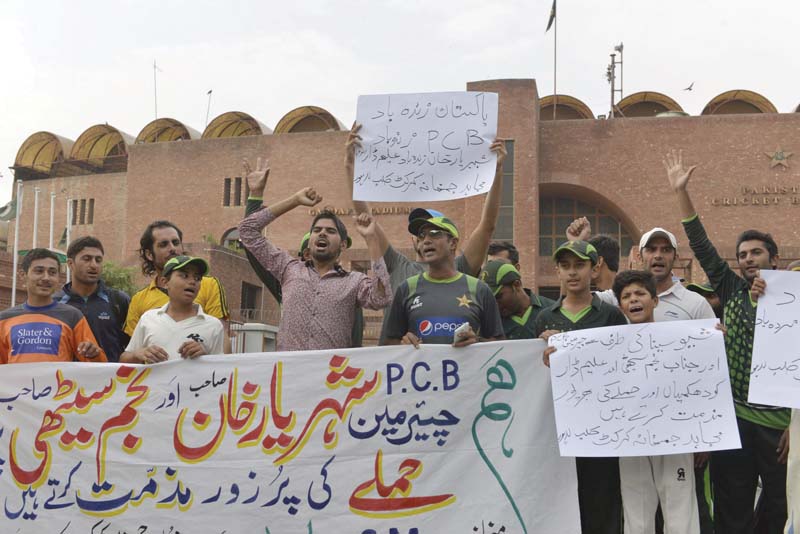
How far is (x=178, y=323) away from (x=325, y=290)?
2.59 feet

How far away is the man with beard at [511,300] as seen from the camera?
5.09 m

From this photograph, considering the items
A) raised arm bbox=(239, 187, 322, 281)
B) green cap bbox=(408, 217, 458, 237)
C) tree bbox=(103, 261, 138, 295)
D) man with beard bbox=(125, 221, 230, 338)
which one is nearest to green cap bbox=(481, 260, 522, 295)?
green cap bbox=(408, 217, 458, 237)

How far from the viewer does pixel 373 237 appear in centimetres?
472

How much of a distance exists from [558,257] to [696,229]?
0.82 m

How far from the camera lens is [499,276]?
510 cm

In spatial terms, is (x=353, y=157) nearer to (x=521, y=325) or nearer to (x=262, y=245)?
(x=262, y=245)

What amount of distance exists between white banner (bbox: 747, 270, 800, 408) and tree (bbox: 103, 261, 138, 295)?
2626cm

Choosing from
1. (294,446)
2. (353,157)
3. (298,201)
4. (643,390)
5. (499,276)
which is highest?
(353,157)

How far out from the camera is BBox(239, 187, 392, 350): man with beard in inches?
180

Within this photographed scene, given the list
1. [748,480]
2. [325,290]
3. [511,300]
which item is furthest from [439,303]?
[748,480]

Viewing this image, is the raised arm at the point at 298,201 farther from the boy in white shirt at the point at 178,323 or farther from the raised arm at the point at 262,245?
the boy in white shirt at the point at 178,323

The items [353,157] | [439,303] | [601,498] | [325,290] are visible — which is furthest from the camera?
[353,157]

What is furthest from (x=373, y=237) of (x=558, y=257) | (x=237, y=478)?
(x=237, y=478)

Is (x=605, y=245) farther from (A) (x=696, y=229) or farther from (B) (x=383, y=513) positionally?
(B) (x=383, y=513)
